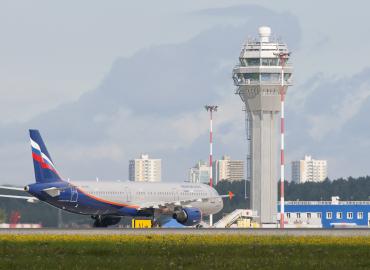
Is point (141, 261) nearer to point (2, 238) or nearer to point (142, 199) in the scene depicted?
point (2, 238)

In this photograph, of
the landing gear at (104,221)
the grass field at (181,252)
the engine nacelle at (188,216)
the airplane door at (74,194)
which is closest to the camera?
the grass field at (181,252)

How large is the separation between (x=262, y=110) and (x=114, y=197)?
68538mm

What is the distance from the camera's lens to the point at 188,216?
11931cm

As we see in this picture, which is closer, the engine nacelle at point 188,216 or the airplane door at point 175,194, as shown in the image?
the engine nacelle at point 188,216

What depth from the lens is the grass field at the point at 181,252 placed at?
1865 inches

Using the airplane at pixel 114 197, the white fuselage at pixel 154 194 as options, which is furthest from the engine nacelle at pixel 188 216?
the white fuselage at pixel 154 194

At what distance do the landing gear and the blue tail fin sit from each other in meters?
7.81

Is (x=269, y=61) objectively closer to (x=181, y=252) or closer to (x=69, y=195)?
(x=69, y=195)

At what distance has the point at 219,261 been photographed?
49.1 meters

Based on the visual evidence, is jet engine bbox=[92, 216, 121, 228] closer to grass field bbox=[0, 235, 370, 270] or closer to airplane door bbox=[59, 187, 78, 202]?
airplane door bbox=[59, 187, 78, 202]

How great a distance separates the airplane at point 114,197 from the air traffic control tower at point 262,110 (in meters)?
56.7

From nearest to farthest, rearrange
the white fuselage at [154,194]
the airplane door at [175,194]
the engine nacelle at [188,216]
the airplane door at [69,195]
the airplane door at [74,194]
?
the airplane door at [69,195] → the airplane door at [74,194] → the white fuselage at [154,194] → the engine nacelle at [188,216] → the airplane door at [175,194]

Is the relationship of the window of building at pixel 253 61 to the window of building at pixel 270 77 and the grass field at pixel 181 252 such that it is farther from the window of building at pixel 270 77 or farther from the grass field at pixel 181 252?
the grass field at pixel 181 252

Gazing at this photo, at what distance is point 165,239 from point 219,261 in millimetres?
17990
